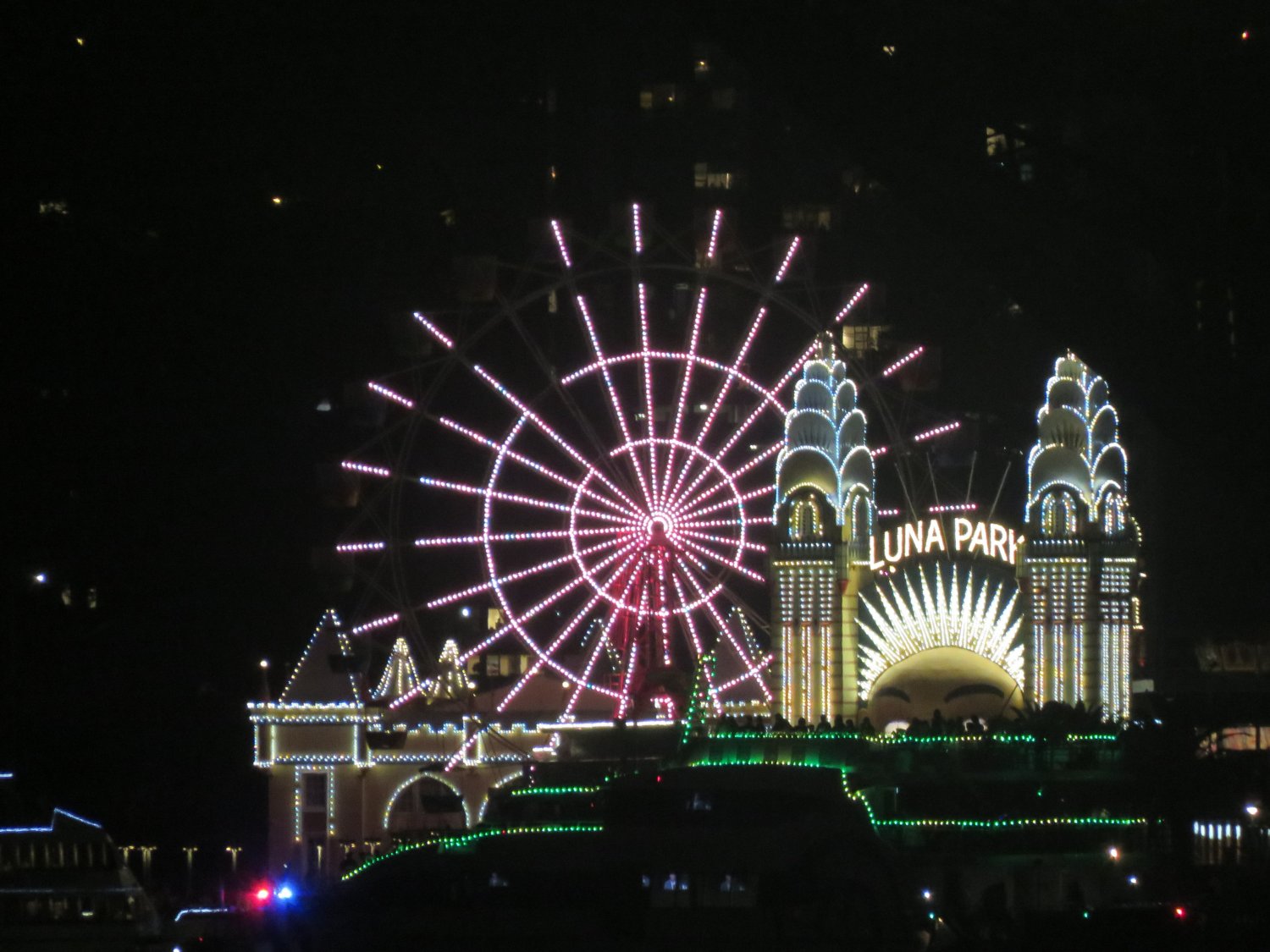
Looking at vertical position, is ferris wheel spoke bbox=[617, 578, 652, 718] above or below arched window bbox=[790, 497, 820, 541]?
below

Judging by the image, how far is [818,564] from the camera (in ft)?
152

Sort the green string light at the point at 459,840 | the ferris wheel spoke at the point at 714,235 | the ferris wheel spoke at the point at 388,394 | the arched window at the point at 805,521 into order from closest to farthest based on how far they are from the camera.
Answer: the green string light at the point at 459,840
the arched window at the point at 805,521
the ferris wheel spoke at the point at 388,394
the ferris wheel spoke at the point at 714,235

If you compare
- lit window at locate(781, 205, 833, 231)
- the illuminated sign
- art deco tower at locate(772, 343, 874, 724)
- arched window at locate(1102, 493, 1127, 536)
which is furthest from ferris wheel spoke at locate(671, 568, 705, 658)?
lit window at locate(781, 205, 833, 231)

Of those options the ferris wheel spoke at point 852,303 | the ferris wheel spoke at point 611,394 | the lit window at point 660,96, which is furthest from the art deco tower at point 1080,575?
the lit window at point 660,96

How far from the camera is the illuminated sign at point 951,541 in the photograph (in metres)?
45.9

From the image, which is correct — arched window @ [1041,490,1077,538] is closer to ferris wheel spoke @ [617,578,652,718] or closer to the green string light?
ferris wheel spoke @ [617,578,652,718]

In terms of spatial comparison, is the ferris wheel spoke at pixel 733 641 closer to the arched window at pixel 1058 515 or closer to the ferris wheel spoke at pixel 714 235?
the arched window at pixel 1058 515

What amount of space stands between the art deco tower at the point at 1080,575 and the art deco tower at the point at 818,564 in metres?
3.23

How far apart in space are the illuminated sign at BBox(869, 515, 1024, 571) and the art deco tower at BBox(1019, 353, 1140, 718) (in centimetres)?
62

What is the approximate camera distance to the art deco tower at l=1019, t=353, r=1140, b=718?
45031 millimetres

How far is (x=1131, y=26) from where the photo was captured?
1535 inches

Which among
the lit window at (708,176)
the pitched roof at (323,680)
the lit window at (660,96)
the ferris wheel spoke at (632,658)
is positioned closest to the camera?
the ferris wheel spoke at (632,658)

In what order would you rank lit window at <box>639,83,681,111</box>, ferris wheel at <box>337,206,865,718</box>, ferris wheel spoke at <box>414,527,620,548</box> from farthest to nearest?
lit window at <box>639,83,681,111</box> < ferris wheel spoke at <box>414,527,620,548</box> < ferris wheel at <box>337,206,865,718</box>

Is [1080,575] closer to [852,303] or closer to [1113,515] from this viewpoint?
[1113,515]
